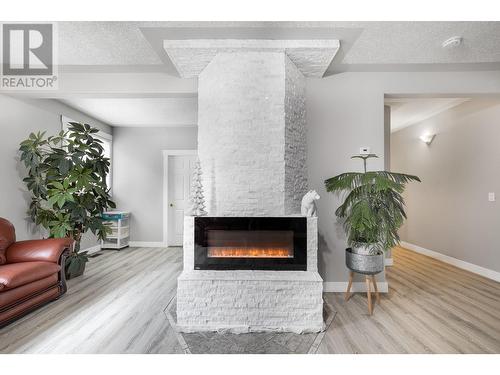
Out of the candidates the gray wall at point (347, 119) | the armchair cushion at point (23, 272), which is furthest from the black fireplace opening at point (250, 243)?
the armchair cushion at point (23, 272)

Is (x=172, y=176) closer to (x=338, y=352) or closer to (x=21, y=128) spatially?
(x=21, y=128)

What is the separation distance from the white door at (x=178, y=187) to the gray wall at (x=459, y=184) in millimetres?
4441

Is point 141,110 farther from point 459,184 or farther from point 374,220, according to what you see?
point 459,184

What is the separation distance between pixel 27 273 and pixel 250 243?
6.49 feet

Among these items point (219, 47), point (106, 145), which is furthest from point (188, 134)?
point (219, 47)

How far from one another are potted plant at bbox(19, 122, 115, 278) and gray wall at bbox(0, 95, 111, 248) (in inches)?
4.0

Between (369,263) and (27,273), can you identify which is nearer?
(27,273)

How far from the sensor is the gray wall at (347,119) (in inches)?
124

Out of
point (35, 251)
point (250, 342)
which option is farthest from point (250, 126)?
point (35, 251)

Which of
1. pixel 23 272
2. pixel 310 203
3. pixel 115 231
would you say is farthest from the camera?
pixel 115 231

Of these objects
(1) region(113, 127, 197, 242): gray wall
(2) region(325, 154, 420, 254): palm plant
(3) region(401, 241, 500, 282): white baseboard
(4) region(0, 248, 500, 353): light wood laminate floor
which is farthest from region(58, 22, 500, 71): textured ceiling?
(1) region(113, 127, 197, 242): gray wall

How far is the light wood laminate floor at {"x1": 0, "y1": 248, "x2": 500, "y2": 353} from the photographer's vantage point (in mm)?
2021

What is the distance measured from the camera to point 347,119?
3158 mm

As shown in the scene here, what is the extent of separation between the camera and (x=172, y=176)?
226 inches
